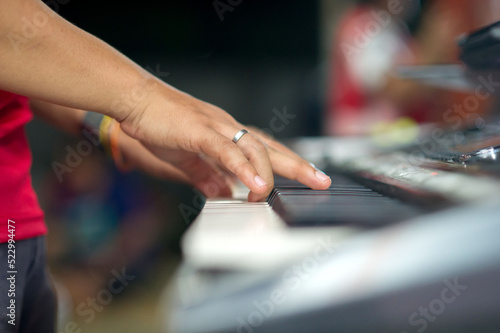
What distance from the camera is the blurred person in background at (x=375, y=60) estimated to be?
3412mm

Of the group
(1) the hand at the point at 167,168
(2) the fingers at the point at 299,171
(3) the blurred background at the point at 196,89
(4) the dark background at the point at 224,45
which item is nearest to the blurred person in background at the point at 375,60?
(3) the blurred background at the point at 196,89

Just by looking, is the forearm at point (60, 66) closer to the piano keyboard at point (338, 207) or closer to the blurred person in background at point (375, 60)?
the piano keyboard at point (338, 207)

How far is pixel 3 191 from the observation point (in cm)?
69

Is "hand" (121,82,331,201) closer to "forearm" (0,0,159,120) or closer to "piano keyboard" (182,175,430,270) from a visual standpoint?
"forearm" (0,0,159,120)

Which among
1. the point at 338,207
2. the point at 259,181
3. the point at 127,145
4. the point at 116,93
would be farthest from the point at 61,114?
the point at 338,207

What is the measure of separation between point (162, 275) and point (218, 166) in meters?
3.14

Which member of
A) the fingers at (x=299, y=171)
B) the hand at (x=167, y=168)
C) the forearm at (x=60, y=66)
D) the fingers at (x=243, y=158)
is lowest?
the hand at (x=167, y=168)

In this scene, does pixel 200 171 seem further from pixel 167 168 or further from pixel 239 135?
pixel 239 135

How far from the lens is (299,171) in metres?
0.70

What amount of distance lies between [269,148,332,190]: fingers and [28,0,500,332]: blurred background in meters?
2.88

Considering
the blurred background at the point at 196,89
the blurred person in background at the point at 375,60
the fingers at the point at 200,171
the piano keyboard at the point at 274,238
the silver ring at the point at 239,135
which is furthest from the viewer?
the blurred background at the point at 196,89

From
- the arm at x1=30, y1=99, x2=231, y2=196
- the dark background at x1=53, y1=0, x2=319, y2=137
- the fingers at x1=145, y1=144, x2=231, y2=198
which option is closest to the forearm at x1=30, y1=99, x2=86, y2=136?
the arm at x1=30, y1=99, x2=231, y2=196

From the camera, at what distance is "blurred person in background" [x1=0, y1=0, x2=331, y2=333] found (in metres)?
0.54

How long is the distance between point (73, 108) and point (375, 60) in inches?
145
